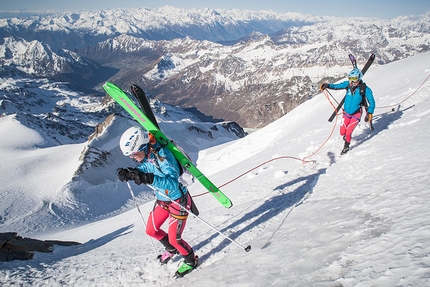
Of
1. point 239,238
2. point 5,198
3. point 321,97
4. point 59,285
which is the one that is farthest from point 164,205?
point 5,198

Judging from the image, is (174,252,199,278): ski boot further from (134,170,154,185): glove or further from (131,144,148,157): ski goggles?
(131,144,148,157): ski goggles

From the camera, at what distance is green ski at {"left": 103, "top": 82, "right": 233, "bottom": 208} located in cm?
683

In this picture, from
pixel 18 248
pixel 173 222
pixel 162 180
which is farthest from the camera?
pixel 18 248

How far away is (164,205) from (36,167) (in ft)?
131

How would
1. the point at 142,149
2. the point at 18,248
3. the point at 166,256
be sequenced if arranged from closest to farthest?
the point at 142,149, the point at 166,256, the point at 18,248

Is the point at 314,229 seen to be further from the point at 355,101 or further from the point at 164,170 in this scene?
the point at 355,101

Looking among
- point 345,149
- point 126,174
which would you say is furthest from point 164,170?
point 345,149

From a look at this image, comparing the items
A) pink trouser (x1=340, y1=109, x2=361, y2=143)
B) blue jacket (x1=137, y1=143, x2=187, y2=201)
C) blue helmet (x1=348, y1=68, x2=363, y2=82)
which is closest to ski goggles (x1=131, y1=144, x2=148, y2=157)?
blue jacket (x1=137, y1=143, x2=187, y2=201)

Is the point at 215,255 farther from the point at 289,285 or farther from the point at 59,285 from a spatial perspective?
the point at 59,285

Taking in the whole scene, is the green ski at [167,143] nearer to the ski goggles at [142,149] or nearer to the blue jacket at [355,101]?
the ski goggles at [142,149]

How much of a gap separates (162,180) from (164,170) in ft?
0.77

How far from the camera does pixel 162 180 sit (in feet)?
20.4

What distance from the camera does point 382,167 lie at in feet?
27.3

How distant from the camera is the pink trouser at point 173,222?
641 centimetres
